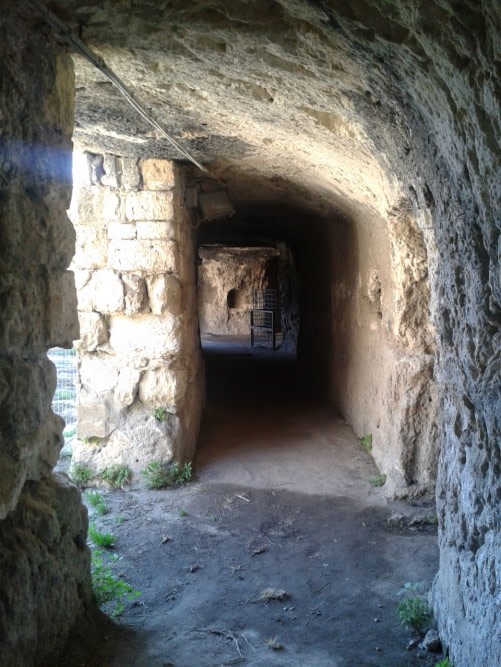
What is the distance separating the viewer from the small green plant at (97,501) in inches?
157

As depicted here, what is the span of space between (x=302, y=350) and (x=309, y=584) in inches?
237

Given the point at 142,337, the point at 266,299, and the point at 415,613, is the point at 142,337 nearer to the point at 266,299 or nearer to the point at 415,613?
the point at 415,613

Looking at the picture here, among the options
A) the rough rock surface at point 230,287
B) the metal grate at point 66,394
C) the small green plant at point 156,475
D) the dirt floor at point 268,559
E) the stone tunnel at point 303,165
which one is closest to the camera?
the stone tunnel at point 303,165

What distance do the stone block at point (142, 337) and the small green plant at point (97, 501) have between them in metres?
1.06

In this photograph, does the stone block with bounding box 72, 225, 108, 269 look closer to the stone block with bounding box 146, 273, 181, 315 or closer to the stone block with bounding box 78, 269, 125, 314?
the stone block with bounding box 78, 269, 125, 314

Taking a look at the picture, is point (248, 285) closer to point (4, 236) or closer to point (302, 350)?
point (302, 350)

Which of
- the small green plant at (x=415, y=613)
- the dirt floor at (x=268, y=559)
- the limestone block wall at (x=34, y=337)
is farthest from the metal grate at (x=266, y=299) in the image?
the limestone block wall at (x=34, y=337)

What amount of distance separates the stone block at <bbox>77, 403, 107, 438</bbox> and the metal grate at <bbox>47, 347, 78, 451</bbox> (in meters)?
0.36

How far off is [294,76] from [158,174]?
2186 millimetres

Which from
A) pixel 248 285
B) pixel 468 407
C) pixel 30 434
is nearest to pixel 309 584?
pixel 468 407

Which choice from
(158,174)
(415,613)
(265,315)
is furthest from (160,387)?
(265,315)

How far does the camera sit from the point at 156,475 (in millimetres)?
4418

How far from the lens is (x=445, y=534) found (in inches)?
102

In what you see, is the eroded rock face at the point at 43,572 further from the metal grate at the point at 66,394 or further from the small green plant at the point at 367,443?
the small green plant at the point at 367,443
